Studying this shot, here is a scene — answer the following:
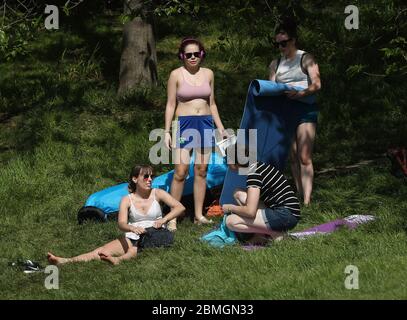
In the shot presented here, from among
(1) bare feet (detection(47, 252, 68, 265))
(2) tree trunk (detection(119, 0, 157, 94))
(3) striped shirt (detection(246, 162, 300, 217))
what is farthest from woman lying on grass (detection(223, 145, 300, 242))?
(2) tree trunk (detection(119, 0, 157, 94))

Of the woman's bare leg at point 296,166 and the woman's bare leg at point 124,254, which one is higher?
the woman's bare leg at point 296,166

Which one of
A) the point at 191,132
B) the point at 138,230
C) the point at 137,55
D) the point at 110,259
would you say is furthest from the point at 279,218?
the point at 137,55

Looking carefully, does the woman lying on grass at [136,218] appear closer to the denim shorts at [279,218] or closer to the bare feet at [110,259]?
A: the bare feet at [110,259]

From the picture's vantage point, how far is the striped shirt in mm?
7663

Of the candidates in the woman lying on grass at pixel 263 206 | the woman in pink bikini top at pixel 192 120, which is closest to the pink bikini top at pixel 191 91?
the woman in pink bikini top at pixel 192 120

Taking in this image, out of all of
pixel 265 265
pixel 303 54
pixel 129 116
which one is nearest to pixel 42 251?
pixel 265 265

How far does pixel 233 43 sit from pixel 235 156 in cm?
693

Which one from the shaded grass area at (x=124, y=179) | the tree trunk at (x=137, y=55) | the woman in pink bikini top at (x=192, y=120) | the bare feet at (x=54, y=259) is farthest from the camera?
the tree trunk at (x=137, y=55)

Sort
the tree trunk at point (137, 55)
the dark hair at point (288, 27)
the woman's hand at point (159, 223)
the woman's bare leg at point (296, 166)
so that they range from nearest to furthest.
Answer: the woman's hand at point (159, 223) → the dark hair at point (288, 27) → the woman's bare leg at point (296, 166) → the tree trunk at point (137, 55)

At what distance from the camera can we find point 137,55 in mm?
13141

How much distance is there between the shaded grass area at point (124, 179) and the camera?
6.71m

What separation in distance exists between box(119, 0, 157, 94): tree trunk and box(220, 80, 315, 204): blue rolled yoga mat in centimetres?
456
